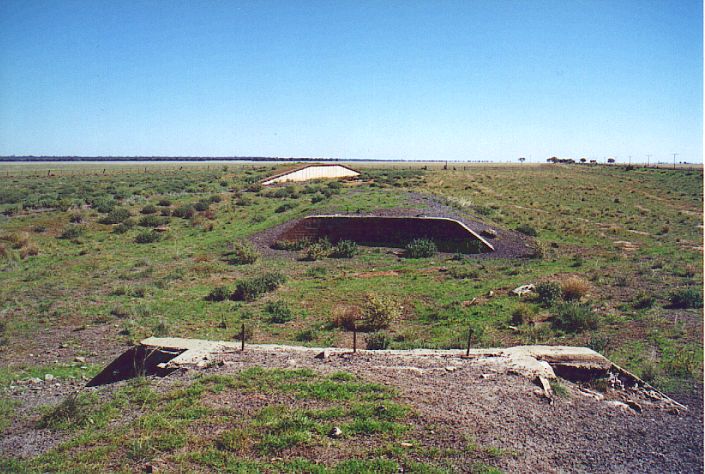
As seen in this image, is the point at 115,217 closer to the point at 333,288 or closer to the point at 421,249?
the point at 333,288

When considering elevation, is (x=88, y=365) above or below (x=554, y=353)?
below

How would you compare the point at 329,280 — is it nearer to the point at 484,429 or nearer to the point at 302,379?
the point at 302,379

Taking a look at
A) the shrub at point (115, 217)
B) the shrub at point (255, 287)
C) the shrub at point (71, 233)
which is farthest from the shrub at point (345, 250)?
the shrub at point (115, 217)

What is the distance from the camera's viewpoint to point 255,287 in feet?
46.6

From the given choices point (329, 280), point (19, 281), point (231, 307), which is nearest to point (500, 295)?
point (329, 280)

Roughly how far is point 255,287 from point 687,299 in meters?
11.3

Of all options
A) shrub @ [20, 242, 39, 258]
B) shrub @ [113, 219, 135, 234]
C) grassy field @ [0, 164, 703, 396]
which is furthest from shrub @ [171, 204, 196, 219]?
shrub @ [20, 242, 39, 258]

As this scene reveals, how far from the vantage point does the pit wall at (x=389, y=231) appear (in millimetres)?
19844

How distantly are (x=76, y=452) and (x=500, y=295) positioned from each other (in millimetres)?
10884

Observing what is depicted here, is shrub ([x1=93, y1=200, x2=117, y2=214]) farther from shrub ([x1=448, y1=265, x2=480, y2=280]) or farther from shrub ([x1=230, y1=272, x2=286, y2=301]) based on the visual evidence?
shrub ([x1=448, y1=265, x2=480, y2=280])

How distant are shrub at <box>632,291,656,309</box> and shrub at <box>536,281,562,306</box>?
5.79 ft

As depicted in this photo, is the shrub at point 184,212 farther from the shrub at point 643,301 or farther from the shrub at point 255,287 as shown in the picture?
the shrub at point 643,301

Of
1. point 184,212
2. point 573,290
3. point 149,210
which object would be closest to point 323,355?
point 573,290

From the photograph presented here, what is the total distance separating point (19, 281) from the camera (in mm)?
15406
